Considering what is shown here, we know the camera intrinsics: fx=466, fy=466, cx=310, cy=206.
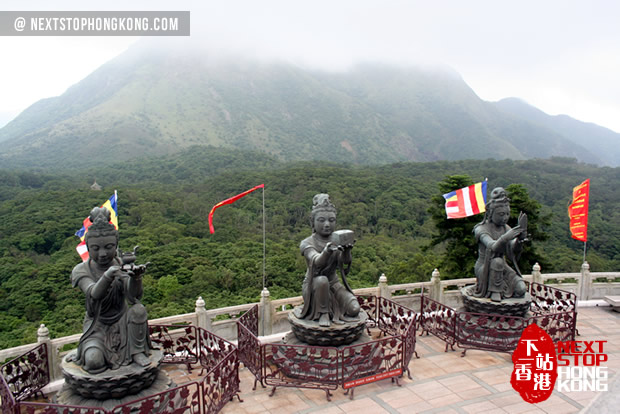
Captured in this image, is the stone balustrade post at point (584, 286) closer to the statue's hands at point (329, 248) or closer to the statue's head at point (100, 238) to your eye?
the statue's hands at point (329, 248)

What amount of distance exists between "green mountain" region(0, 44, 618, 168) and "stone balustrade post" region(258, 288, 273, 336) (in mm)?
87639

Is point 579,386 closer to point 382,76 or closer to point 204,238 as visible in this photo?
point 204,238

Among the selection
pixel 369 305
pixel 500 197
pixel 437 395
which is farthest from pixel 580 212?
pixel 437 395

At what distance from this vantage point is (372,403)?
8586 mm

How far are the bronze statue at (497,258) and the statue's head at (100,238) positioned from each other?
324 inches

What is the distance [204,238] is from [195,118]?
82.3 m

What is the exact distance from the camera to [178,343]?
32.7 feet

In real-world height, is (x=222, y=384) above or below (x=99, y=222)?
below

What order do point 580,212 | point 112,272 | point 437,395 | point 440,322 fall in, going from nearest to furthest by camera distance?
1. point 112,272
2. point 437,395
3. point 440,322
4. point 580,212

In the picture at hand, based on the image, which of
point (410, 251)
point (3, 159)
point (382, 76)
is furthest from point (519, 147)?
point (3, 159)

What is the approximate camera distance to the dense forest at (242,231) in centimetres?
2689

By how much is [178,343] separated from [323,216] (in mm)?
4136

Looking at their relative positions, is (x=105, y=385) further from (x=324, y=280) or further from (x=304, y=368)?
(x=324, y=280)

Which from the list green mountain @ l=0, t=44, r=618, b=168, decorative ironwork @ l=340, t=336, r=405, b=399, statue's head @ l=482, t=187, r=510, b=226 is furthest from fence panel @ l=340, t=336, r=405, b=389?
green mountain @ l=0, t=44, r=618, b=168
